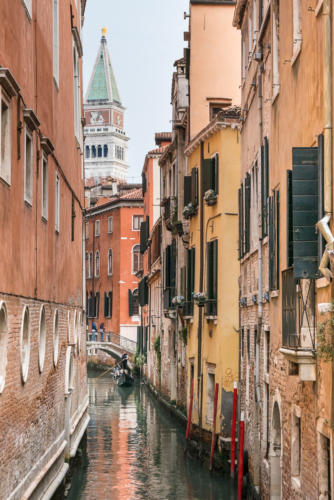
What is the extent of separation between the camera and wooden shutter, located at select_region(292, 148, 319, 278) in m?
9.40

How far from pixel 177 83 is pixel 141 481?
51.1ft

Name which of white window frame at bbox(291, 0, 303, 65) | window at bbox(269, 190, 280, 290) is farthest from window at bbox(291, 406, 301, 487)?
white window frame at bbox(291, 0, 303, 65)

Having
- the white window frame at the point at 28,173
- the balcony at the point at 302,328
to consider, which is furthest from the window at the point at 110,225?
the balcony at the point at 302,328

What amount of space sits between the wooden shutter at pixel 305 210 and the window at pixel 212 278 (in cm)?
1198

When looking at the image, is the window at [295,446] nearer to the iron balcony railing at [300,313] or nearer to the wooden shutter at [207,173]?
the iron balcony railing at [300,313]

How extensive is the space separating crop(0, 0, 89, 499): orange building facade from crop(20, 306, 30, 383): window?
0.01m

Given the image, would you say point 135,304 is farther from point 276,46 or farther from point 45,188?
point 276,46

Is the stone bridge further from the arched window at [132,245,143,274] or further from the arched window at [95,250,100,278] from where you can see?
the arched window at [95,250,100,278]

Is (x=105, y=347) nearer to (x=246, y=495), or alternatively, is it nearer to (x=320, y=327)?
(x=246, y=495)

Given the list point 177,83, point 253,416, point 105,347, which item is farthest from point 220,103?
point 105,347

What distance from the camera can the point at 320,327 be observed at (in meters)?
8.46

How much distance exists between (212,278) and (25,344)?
9.83 meters

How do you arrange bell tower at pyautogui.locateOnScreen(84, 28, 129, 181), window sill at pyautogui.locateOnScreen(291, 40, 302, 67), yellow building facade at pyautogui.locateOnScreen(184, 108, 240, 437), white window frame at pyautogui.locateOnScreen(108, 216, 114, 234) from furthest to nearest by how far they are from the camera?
bell tower at pyautogui.locateOnScreen(84, 28, 129, 181) < white window frame at pyautogui.locateOnScreen(108, 216, 114, 234) < yellow building facade at pyautogui.locateOnScreen(184, 108, 240, 437) < window sill at pyautogui.locateOnScreen(291, 40, 302, 67)

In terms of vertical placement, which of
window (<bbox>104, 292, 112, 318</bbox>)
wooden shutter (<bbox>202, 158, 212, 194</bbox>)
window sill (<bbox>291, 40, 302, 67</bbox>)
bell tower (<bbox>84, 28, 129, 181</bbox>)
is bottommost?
window (<bbox>104, 292, 112, 318</bbox>)
